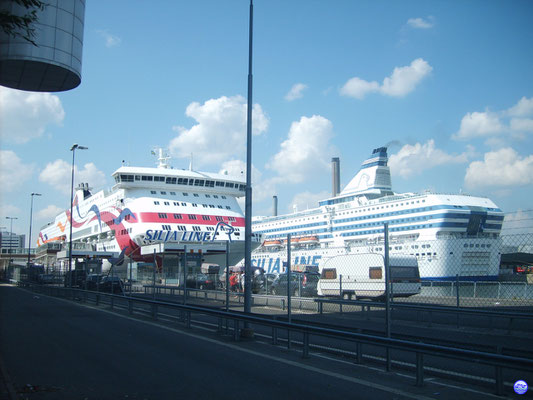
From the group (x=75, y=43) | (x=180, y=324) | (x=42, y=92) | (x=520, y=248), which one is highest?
(x=75, y=43)

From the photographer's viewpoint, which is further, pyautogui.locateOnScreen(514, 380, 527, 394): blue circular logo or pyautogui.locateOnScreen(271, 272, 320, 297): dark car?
pyautogui.locateOnScreen(271, 272, 320, 297): dark car

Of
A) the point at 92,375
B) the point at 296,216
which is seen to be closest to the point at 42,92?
the point at 92,375

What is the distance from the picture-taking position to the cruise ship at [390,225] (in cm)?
4419

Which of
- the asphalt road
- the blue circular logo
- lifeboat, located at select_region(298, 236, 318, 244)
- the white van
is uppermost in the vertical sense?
lifeboat, located at select_region(298, 236, 318, 244)

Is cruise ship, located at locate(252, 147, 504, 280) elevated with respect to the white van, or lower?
elevated

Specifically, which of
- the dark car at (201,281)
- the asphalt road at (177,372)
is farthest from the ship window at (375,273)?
the asphalt road at (177,372)

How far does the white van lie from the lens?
18.5m

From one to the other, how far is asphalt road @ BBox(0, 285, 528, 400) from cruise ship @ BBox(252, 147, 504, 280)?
31041 millimetres

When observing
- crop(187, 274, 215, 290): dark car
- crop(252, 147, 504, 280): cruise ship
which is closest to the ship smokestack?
crop(252, 147, 504, 280): cruise ship

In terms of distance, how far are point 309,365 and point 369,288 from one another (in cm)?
1182

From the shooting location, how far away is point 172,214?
44094 millimetres

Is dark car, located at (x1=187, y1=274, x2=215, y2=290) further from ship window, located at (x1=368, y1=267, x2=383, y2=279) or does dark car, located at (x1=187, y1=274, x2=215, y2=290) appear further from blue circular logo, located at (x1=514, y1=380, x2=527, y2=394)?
blue circular logo, located at (x1=514, y1=380, x2=527, y2=394)

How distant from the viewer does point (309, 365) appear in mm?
7695

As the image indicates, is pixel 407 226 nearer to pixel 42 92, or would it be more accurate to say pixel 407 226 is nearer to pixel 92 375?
pixel 42 92
